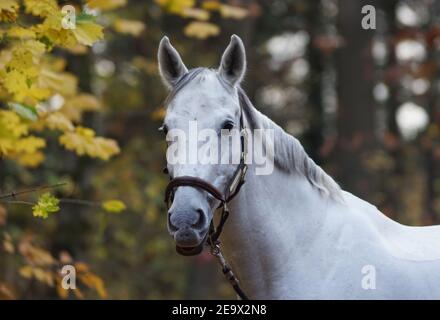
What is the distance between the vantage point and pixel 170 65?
415cm

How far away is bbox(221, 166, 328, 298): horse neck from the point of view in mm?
3996

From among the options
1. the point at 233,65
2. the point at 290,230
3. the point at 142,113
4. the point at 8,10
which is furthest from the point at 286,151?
the point at 142,113

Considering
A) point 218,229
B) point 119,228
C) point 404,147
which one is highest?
point 404,147

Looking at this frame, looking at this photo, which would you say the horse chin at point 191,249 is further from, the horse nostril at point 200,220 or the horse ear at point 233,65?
the horse ear at point 233,65

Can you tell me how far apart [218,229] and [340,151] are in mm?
9220

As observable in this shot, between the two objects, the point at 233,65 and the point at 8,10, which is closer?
the point at 233,65

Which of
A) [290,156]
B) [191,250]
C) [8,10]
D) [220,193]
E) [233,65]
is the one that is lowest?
[191,250]

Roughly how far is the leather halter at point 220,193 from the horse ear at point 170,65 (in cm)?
45

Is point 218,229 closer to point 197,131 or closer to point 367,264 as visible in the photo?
point 197,131

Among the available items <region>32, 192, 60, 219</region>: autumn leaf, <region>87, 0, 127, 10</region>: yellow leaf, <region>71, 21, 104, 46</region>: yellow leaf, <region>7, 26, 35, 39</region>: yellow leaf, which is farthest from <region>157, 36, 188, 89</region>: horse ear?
<region>87, 0, 127, 10</region>: yellow leaf

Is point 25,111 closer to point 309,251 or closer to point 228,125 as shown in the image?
point 228,125

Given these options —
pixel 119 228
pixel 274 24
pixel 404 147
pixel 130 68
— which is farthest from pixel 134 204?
pixel 404 147

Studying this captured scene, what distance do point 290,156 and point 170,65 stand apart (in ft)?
2.86
